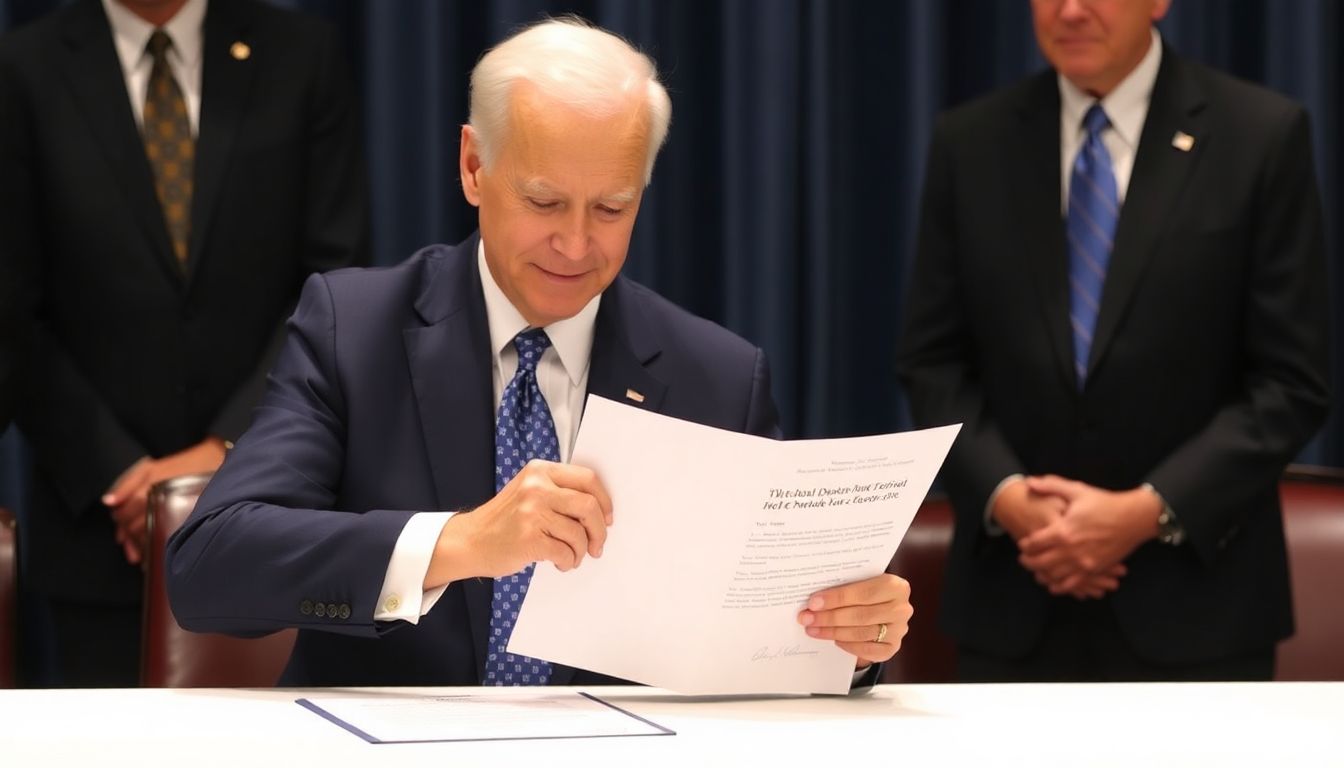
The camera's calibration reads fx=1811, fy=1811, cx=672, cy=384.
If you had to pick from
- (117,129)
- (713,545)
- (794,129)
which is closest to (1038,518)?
(713,545)

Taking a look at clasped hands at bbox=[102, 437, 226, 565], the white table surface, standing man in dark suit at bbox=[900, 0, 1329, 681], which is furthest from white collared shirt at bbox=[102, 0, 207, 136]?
the white table surface

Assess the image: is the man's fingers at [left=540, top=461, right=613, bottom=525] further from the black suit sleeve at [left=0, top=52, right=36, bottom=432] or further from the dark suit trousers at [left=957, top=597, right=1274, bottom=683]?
the black suit sleeve at [left=0, top=52, right=36, bottom=432]

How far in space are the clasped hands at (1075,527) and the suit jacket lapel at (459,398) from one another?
132 cm

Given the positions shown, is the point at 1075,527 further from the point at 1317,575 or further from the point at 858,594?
the point at 858,594

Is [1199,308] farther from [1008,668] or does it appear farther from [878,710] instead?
[878,710]

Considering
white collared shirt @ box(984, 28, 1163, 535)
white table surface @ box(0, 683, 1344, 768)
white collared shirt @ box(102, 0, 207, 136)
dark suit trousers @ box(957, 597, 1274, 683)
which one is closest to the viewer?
white table surface @ box(0, 683, 1344, 768)

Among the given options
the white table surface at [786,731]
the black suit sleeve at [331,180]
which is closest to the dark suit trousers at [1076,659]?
the white table surface at [786,731]

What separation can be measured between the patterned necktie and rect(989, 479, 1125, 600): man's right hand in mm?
1804

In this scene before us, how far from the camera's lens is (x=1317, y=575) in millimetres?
3328

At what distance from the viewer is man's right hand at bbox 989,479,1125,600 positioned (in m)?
3.61

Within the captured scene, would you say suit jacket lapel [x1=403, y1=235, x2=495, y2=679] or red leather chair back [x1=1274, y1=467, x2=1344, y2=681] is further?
red leather chair back [x1=1274, y1=467, x2=1344, y2=681]

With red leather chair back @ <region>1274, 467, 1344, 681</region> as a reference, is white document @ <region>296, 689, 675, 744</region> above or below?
Result: above

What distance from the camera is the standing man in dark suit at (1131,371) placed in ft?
11.8
